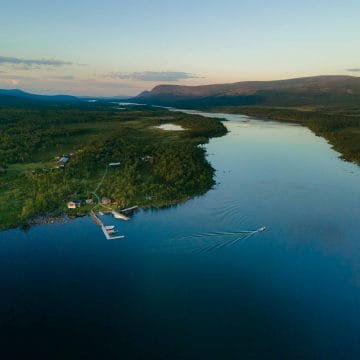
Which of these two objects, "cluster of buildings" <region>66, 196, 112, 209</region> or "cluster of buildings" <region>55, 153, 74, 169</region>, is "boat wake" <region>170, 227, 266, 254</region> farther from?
"cluster of buildings" <region>55, 153, 74, 169</region>

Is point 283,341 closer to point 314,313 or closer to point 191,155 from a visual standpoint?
point 314,313

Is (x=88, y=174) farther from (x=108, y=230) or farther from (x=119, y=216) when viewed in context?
(x=108, y=230)

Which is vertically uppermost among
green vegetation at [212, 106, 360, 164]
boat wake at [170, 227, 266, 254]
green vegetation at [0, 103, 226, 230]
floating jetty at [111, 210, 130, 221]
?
green vegetation at [212, 106, 360, 164]

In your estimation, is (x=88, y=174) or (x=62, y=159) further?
(x=62, y=159)

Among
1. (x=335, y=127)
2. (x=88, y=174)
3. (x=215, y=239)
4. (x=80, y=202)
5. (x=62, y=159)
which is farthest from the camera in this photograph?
(x=335, y=127)

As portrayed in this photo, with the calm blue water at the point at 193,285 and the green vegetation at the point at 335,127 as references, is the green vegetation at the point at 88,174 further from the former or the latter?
the green vegetation at the point at 335,127

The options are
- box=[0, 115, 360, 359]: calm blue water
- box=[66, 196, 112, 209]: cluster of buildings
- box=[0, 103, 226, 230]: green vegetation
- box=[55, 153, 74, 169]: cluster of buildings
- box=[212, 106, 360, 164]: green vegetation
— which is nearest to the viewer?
box=[0, 115, 360, 359]: calm blue water

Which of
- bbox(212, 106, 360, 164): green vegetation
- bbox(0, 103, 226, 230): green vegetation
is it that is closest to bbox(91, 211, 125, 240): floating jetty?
bbox(0, 103, 226, 230): green vegetation

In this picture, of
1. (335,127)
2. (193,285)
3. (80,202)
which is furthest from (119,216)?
(335,127)

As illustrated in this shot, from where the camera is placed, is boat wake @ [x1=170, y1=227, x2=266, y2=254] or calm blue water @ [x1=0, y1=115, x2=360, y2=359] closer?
calm blue water @ [x1=0, y1=115, x2=360, y2=359]
